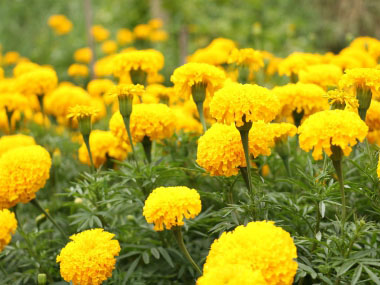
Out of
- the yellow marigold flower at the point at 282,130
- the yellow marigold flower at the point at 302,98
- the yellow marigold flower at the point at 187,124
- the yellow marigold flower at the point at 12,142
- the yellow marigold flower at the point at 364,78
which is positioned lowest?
the yellow marigold flower at the point at 12,142

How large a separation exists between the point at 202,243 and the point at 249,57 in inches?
36.2

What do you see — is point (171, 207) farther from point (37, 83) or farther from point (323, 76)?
point (37, 83)

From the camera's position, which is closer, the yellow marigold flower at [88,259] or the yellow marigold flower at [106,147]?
the yellow marigold flower at [88,259]

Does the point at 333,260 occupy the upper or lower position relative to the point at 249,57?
lower

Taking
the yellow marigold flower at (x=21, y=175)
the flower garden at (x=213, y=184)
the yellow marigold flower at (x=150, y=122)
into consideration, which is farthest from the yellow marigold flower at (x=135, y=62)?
the yellow marigold flower at (x=21, y=175)

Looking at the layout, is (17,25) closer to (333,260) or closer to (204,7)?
(204,7)

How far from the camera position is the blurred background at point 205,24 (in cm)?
688

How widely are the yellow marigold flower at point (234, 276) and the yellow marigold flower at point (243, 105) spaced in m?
0.51

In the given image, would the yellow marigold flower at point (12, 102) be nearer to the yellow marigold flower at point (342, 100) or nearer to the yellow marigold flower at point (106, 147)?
the yellow marigold flower at point (106, 147)

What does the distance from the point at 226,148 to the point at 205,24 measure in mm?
5634

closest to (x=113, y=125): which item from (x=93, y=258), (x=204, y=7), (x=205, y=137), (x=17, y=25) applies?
(x=205, y=137)

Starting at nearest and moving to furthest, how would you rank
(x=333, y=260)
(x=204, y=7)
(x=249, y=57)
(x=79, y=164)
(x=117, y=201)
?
(x=333, y=260)
(x=117, y=201)
(x=249, y=57)
(x=79, y=164)
(x=204, y=7)

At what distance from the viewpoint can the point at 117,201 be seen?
2.03 metres

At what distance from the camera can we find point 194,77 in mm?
1916
